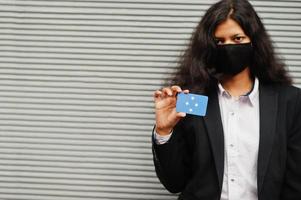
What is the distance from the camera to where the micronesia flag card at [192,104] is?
5.65ft

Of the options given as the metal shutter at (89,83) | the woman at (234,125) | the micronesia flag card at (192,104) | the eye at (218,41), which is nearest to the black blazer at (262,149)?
the woman at (234,125)

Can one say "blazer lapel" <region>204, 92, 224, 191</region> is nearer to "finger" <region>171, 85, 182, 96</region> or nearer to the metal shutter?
"finger" <region>171, 85, 182, 96</region>

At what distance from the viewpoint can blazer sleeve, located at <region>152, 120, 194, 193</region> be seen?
1.84m

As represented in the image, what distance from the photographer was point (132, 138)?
256cm

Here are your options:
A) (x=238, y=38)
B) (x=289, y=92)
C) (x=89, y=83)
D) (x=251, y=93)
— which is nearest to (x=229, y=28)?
(x=238, y=38)

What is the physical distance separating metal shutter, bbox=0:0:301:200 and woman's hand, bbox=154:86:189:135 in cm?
66

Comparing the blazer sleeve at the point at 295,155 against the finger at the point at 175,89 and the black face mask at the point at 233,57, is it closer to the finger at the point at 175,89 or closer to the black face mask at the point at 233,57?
the black face mask at the point at 233,57

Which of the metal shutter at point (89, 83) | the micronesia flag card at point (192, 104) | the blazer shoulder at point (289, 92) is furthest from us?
the metal shutter at point (89, 83)

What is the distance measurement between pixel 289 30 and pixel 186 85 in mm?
933

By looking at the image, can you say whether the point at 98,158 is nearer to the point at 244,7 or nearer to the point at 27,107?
the point at 27,107

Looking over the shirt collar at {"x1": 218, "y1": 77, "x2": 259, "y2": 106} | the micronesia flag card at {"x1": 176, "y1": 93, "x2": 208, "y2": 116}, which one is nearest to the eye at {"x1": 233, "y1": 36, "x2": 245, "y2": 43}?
the shirt collar at {"x1": 218, "y1": 77, "x2": 259, "y2": 106}

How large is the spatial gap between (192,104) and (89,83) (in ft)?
3.38

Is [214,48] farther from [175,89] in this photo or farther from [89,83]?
[89,83]

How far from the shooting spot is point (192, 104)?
5.68 feet
